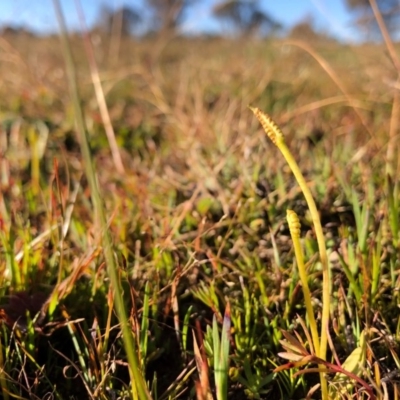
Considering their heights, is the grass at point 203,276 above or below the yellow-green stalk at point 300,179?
below

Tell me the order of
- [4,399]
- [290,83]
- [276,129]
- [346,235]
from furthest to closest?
[290,83] → [346,235] → [4,399] → [276,129]

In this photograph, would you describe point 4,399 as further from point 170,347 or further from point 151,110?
point 151,110

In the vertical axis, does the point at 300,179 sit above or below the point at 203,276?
above

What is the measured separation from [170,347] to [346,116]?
1.67 meters

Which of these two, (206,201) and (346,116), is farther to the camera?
(346,116)

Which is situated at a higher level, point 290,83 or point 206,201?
point 290,83

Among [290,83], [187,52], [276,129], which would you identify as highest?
[187,52]

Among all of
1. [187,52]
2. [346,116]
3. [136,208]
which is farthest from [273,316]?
[187,52]

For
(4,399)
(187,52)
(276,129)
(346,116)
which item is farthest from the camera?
(187,52)

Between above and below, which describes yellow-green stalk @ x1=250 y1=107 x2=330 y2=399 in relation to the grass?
above

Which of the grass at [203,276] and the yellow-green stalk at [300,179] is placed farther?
the grass at [203,276]

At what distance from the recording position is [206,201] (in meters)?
1.09

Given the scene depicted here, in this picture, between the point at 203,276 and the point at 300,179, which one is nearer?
the point at 300,179

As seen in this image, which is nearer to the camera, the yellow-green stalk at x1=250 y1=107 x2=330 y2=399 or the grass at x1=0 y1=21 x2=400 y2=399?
the yellow-green stalk at x1=250 y1=107 x2=330 y2=399
